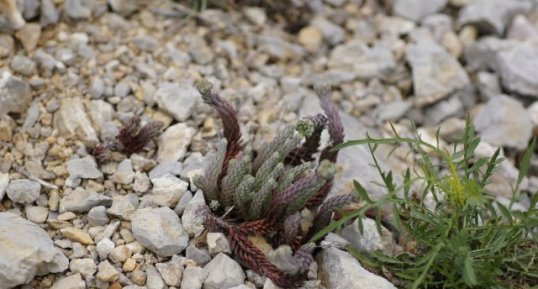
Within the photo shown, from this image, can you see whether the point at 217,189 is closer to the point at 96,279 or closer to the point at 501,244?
the point at 96,279

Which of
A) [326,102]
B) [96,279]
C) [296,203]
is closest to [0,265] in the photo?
[96,279]

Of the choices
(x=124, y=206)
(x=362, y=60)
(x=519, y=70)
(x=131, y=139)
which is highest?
(x=519, y=70)

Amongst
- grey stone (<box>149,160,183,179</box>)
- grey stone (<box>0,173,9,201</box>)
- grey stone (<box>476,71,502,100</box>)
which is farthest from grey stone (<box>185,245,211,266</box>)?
grey stone (<box>476,71,502,100</box>)

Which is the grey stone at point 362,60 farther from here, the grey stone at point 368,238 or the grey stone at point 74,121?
the grey stone at point 74,121

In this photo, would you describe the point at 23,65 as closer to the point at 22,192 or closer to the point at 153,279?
the point at 22,192

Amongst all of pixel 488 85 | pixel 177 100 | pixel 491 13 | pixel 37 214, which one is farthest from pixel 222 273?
pixel 491 13

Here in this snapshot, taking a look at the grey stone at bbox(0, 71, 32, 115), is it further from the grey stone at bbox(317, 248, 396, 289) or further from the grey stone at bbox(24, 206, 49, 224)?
the grey stone at bbox(317, 248, 396, 289)
